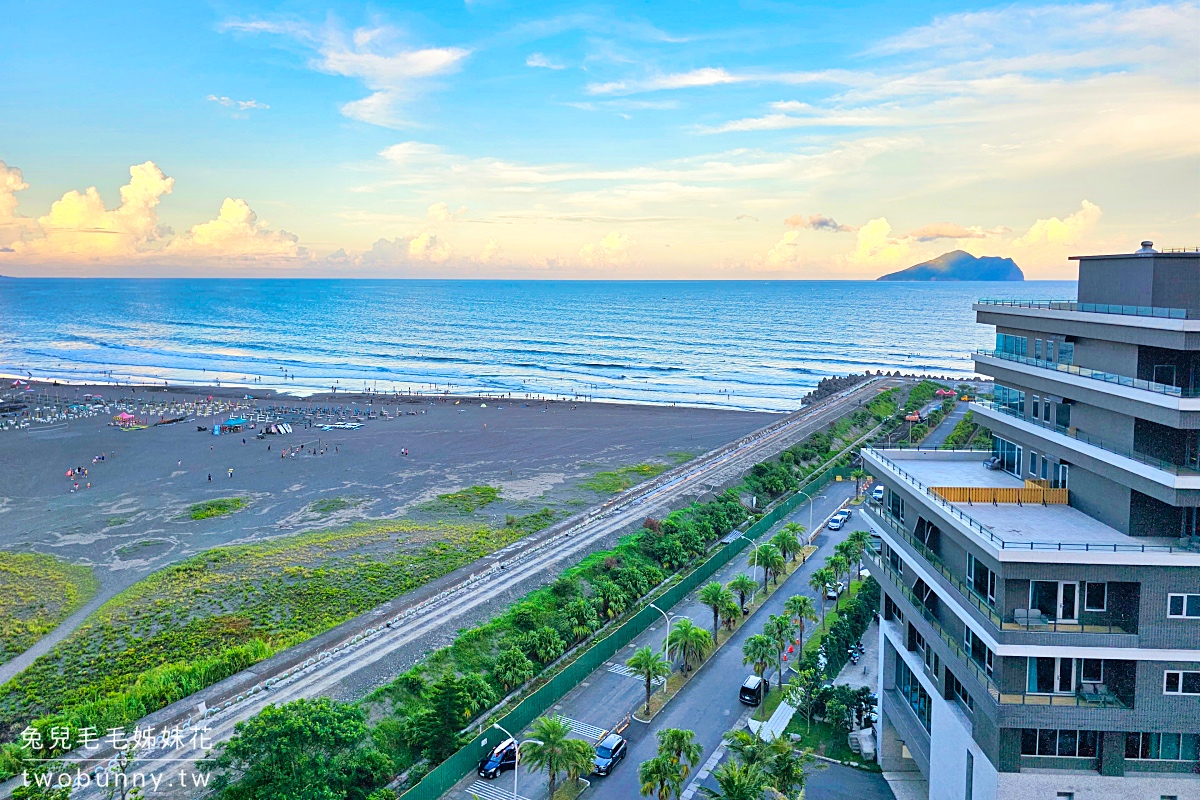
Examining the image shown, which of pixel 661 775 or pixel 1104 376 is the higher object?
pixel 1104 376

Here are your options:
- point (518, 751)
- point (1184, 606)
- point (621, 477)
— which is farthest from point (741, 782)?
point (621, 477)

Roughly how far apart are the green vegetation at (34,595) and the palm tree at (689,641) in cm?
3957

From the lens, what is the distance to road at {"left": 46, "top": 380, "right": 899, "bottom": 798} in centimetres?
3769

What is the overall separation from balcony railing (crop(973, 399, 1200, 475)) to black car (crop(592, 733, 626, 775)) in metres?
22.9

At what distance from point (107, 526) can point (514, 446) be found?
48846 millimetres

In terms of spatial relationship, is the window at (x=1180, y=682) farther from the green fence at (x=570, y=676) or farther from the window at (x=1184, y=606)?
the green fence at (x=570, y=676)

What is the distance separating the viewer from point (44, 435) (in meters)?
108

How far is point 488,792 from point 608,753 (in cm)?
564

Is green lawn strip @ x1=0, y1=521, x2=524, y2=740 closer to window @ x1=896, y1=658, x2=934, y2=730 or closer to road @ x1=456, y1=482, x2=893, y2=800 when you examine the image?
road @ x1=456, y1=482, x2=893, y2=800

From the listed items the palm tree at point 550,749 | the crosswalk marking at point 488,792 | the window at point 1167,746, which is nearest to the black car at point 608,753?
the palm tree at point 550,749

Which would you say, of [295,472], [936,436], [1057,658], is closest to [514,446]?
[295,472]

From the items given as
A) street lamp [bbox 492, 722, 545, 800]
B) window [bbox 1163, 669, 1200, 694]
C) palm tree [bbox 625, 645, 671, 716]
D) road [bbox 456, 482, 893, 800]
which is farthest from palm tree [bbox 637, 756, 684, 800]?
window [bbox 1163, 669, 1200, 694]

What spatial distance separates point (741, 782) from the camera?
90.3 ft

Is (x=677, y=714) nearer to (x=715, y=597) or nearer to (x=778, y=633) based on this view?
(x=778, y=633)
